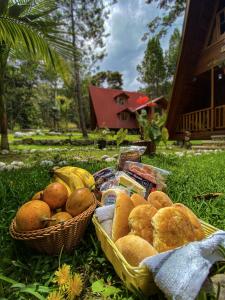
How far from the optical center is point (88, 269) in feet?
5.31

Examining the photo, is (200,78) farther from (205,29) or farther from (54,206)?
(54,206)

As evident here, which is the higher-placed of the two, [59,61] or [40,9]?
[40,9]

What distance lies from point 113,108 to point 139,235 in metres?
25.3

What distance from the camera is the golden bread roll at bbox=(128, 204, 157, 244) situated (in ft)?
4.83

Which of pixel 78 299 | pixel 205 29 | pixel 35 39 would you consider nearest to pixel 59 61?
pixel 35 39

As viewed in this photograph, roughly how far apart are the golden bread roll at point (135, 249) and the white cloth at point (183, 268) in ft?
0.43

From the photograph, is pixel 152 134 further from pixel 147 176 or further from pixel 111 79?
pixel 111 79

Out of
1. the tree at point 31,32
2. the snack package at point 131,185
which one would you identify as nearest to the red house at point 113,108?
the tree at point 31,32

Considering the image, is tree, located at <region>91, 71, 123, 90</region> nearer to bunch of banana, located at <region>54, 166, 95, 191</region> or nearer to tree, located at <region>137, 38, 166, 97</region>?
tree, located at <region>137, 38, 166, 97</region>

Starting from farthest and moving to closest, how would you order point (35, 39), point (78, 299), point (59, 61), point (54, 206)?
point (59, 61)
point (35, 39)
point (54, 206)
point (78, 299)

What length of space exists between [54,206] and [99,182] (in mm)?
635

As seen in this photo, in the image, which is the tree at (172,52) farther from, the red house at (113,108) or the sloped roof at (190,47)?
the sloped roof at (190,47)

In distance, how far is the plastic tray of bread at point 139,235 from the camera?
1245 mm

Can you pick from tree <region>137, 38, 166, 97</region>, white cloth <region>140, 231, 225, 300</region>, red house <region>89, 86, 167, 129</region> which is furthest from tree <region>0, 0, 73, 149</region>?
tree <region>137, 38, 166, 97</region>
